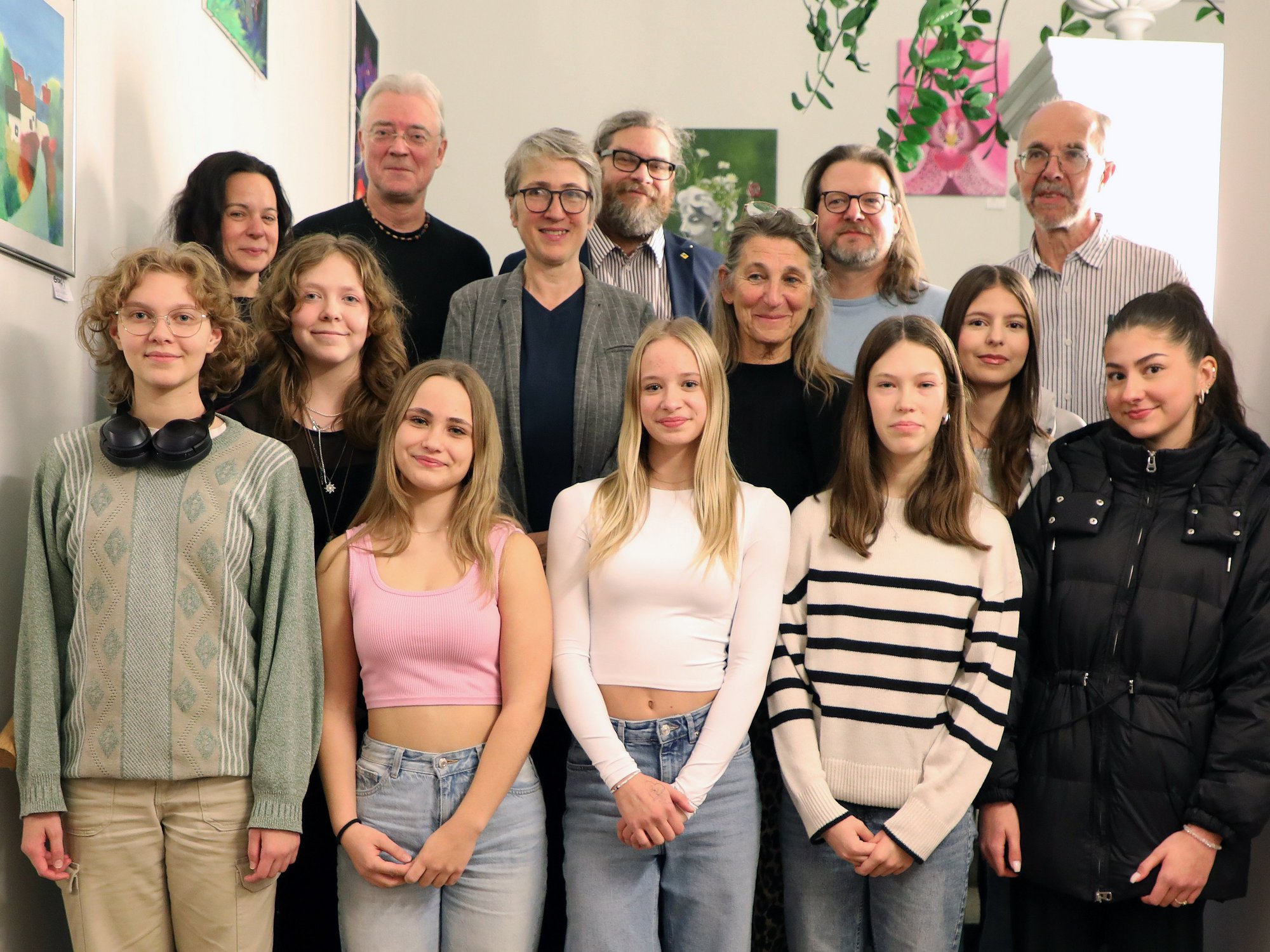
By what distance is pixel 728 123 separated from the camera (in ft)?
19.2

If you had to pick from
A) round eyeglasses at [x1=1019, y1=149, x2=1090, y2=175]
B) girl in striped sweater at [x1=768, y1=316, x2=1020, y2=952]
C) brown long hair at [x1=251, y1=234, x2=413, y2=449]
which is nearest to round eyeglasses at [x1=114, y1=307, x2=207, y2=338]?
brown long hair at [x1=251, y1=234, x2=413, y2=449]

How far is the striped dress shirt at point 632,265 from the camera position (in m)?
3.11

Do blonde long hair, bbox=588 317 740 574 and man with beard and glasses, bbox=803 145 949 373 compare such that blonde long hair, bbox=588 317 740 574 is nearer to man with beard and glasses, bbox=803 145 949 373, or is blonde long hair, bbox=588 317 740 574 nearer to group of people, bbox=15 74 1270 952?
group of people, bbox=15 74 1270 952

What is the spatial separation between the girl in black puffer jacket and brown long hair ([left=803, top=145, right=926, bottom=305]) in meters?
0.86

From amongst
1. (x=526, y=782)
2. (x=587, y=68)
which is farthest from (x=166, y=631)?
(x=587, y=68)

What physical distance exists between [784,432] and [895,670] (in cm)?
58

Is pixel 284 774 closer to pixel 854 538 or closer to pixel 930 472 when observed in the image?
pixel 854 538

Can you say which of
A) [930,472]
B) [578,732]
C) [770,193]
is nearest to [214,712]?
[578,732]

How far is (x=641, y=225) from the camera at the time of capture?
305 cm

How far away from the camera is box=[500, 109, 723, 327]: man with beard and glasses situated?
3.06 m

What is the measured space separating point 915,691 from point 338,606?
1.04 m

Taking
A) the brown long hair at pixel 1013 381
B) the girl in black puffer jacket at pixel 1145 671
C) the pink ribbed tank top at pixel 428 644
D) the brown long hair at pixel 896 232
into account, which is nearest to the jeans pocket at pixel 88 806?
the pink ribbed tank top at pixel 428 644

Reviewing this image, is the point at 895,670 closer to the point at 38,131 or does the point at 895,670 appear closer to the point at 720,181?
the point at 38,131

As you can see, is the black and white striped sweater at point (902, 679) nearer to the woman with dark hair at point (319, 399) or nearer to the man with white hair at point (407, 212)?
the woman with dark hair at point (319, 399)
